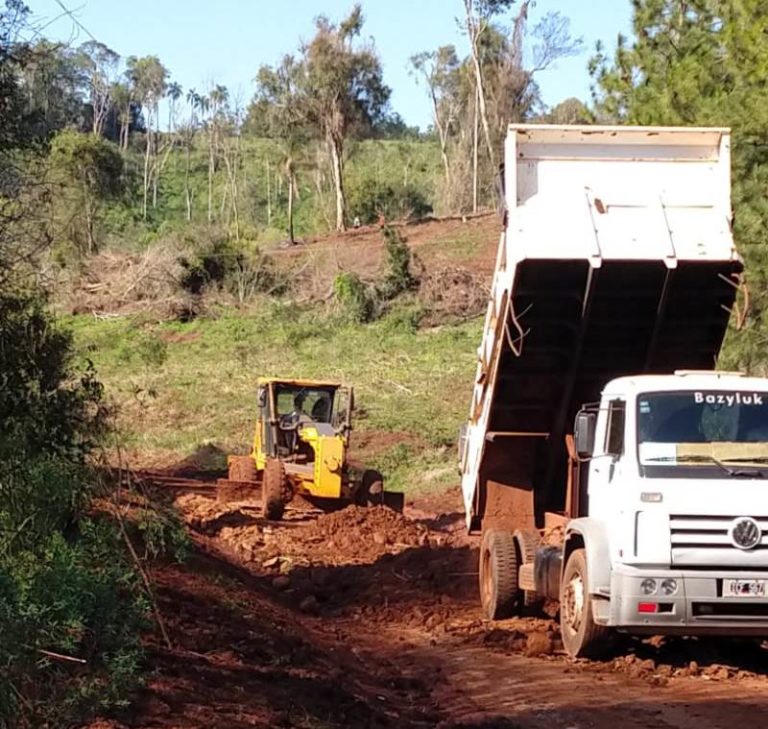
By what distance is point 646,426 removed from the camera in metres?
10.1

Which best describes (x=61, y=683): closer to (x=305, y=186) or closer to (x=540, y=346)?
(x=540, y=346)

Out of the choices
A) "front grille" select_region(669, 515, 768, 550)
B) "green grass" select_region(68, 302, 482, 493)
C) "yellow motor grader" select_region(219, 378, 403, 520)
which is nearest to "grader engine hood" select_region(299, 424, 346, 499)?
"yellow motor grader" select_region(219, 378, 403, 520)

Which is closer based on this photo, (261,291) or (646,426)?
(646,426)

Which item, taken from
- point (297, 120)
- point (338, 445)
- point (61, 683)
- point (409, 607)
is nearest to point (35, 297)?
point (61, 683)

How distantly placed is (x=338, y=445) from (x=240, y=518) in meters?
2.00

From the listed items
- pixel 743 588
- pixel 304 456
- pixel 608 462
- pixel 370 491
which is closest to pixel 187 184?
pixel 304 456

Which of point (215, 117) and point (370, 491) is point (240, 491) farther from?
point (215, 117)

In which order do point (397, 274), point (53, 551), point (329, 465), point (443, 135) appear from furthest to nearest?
1. point (443, 135)
2. point (397, 274)
3. point (329, 465)
4. point (53, 551)

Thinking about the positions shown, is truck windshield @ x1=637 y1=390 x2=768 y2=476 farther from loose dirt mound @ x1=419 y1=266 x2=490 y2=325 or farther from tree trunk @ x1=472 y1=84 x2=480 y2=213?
tree trunk @ x1=472 y1=84 x2=480 y2=213

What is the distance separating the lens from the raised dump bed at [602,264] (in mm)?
11297

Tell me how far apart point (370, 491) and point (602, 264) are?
33.6ft

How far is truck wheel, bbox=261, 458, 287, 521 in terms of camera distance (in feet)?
65.8

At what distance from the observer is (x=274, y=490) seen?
2005 cm

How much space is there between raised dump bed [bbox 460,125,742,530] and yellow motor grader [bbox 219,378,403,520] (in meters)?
7.86
